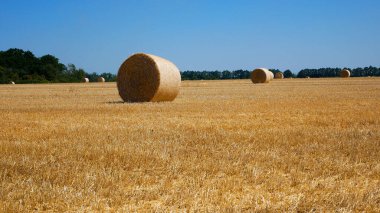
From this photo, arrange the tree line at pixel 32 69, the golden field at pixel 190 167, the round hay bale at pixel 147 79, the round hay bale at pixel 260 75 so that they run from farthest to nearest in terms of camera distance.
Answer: the tree line at pixel 32 69 → the round hay bale at pixel 260 75 → the round hay bale at pixel 147 79 → the golden field at pixel 190 167

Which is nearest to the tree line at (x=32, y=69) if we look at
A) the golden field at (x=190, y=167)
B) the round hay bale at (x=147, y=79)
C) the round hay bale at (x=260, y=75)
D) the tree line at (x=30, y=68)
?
the tree line at (x=30, y=68)

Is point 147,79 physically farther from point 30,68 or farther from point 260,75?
point 30,68

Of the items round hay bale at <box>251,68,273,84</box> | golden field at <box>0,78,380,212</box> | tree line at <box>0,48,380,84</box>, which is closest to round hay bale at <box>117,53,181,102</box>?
golden field at <box>0,78,380,212</box>

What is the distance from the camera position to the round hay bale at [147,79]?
1537 centimetres

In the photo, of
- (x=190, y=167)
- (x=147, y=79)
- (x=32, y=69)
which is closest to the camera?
(x=190, y=167)

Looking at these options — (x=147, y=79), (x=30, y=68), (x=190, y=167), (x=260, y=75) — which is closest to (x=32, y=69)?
(x=30, y=68)

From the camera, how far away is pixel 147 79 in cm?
1549

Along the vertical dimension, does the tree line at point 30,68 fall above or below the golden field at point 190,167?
above

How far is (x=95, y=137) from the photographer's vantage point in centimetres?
654

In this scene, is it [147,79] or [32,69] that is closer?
[147,79]

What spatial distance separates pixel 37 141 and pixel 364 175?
4.25 m

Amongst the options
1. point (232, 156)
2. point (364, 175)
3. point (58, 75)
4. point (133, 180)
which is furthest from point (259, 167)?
point (58, 75)

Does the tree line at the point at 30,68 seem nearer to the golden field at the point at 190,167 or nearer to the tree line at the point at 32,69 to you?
the tree line at the point at 32,69

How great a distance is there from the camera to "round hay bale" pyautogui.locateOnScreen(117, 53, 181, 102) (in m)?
15.4
